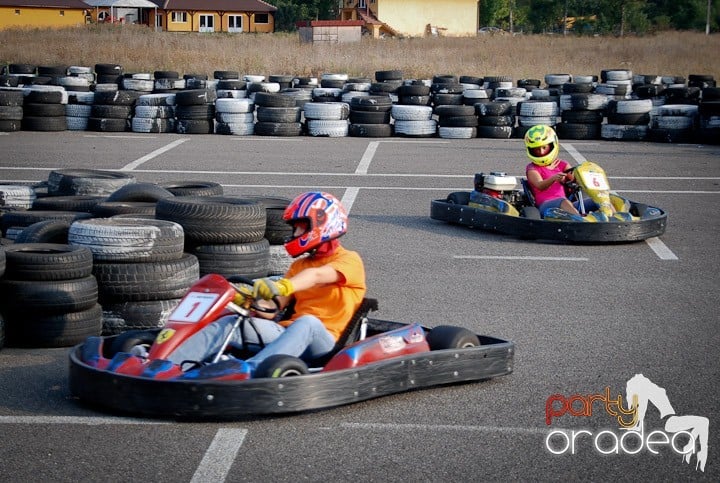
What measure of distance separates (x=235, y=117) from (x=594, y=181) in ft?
37.5

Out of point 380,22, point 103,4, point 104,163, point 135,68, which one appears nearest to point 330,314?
point 104,163

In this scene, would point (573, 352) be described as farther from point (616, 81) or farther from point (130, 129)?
point (616, 81)

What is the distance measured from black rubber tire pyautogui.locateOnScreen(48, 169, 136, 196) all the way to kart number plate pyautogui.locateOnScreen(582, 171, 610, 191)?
411 centimetres

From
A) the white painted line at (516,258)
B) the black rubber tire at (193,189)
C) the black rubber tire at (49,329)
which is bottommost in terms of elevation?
the white painted line at (516,258)

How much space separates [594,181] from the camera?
402 inches

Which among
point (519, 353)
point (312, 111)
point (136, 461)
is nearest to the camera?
point (136, 461)

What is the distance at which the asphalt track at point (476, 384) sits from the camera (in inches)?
182

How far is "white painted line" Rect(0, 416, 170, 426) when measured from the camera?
16.7ft

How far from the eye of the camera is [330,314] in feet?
18.6

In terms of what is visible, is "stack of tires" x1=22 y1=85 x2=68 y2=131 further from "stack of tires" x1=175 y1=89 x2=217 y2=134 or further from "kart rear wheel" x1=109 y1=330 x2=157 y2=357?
"kart rear wheel" x1=109 y1=330 x2=157 y2=357

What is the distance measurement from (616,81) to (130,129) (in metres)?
14.5

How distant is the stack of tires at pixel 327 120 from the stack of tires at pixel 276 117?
0.86 feet

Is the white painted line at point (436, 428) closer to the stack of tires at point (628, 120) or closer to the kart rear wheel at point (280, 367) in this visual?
the kart rear wheel at point (280, 367)

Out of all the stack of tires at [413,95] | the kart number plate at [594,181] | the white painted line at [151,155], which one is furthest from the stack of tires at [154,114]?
the kart number plate at [594,181]
